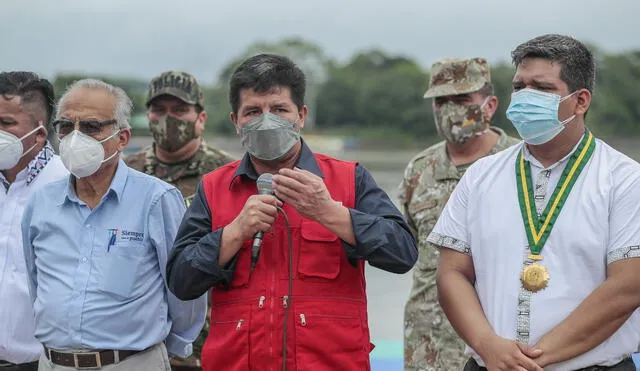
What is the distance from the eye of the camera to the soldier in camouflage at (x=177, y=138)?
219 inches

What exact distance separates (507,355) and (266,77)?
4.45 feet

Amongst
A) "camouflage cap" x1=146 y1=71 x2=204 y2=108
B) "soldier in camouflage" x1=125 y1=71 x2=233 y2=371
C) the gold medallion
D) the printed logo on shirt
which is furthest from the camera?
"camouflage cap" x1=146 y1=71 x2=204 y2=108

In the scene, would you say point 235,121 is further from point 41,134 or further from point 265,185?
point 41,134

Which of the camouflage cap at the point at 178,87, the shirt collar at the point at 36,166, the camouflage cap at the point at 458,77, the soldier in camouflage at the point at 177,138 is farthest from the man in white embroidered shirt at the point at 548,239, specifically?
the camouflage cap at the point at 178,87

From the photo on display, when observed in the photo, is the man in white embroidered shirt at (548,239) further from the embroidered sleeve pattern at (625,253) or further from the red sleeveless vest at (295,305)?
the red sleeveless vest at (295,305)

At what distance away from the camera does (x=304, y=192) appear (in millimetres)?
3184

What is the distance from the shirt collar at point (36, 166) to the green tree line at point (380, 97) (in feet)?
130

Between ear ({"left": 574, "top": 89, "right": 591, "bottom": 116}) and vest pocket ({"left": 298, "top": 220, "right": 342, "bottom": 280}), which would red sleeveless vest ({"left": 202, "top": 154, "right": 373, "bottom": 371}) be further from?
ear ({"left": 574, "top": 89, "right": 591, "bottom": 116})

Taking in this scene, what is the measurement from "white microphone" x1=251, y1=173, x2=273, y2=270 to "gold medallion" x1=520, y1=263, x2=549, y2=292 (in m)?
0.97

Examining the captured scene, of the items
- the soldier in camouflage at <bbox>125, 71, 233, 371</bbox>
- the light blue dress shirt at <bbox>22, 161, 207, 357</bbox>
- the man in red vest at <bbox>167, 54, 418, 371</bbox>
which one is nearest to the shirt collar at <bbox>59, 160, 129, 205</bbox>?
the light blue dress shirt at <bbox>22, 161, 207, 357</bbox>

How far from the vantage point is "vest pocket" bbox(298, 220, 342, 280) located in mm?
3369

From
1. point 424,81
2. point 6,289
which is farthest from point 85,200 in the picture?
point 424,81

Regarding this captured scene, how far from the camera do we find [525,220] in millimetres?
3354

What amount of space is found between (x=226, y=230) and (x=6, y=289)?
1.44 meters
